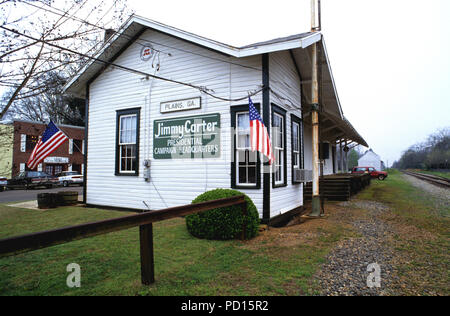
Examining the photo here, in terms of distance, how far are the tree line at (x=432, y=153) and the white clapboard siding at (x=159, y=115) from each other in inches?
2936

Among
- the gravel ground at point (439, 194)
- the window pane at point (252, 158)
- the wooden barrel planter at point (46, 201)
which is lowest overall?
the gravel ground at point (439, 194)

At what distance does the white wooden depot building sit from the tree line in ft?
238

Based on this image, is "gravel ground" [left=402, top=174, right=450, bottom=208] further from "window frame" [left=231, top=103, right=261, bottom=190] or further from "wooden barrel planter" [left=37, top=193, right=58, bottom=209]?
"wooden barrel planter" [left=37, top=193, right=58, bottom=209]

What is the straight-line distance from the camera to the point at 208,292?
3447mm

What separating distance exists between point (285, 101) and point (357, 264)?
553 cm

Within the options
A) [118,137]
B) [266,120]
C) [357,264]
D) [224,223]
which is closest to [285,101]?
[266,120]

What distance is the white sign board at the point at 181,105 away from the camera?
8133mm

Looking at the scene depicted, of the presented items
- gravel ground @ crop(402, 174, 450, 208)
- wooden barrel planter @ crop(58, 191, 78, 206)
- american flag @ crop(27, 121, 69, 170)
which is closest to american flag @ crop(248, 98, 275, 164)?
american flag @ crop(27, 121, 69, 170)

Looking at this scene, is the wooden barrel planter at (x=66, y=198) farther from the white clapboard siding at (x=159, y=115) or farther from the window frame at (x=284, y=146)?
the window frame at (x=284, y=146)

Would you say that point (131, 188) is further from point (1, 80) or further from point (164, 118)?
point (1, 80)

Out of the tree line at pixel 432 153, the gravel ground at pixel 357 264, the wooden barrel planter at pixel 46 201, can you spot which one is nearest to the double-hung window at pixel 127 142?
the wooden barrel planter at pixel 46 201

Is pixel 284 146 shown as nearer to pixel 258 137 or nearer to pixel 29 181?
pixel 258 137

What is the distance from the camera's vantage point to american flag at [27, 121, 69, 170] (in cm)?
777
